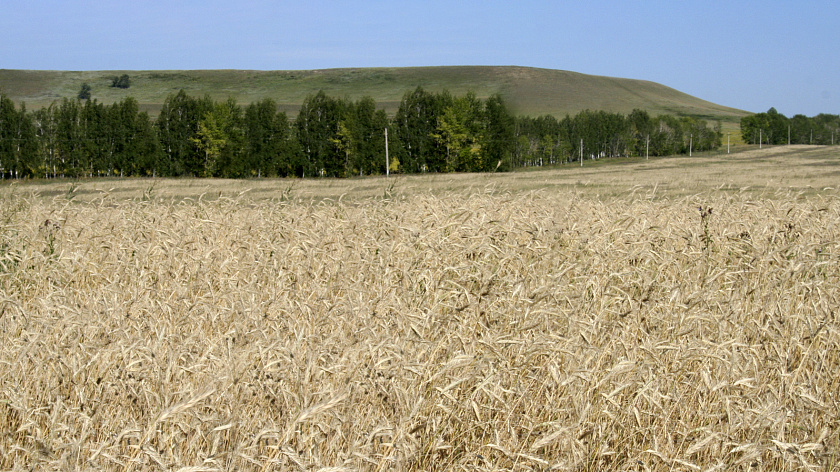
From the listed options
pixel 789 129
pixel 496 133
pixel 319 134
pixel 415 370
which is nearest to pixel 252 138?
pixel 319 134

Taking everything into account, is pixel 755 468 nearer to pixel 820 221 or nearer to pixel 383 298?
pixel 383 298

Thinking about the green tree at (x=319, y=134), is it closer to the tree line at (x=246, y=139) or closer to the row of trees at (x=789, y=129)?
the tree line at (x=246, y=139)

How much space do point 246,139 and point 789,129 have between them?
14325 centimetres

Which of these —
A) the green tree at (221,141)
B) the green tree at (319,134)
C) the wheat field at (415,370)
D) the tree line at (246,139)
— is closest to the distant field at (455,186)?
the wheat field at (415,370)

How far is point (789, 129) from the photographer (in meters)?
156

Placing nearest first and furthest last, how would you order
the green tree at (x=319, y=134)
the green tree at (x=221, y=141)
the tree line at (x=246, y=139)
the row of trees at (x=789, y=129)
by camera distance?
the tree line at (x=246, y=139) < the green tree at (x=221, y=141) < the green tree at (x=319, y=134) < the row of trees at (x=789, y=129)

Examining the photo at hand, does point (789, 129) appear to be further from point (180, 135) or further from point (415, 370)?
point (415, 370)

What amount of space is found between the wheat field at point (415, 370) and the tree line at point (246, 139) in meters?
59.6

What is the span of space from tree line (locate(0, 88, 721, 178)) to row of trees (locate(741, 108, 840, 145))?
109990 millimetres

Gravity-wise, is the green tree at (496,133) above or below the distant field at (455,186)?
above

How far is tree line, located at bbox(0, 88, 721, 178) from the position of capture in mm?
63062

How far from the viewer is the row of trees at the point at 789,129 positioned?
153m

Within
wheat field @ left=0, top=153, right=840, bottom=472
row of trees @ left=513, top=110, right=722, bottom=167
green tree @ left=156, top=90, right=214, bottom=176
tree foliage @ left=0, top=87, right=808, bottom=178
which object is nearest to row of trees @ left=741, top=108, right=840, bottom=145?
row of trees @ left=513, top=110, right=722, bottom=167

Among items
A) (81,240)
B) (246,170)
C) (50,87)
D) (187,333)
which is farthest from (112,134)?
(50,87)
